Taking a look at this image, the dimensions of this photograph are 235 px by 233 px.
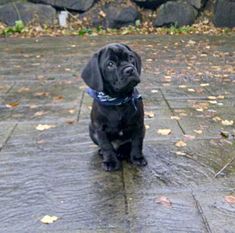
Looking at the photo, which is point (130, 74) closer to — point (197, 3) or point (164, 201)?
point (164, 201)

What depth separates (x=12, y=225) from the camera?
3209 millimetres

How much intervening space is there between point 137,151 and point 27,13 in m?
9.94

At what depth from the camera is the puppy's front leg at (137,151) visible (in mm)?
4031

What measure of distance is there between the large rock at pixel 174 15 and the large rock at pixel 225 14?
68 centimetres

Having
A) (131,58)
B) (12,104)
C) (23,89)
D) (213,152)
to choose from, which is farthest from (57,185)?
(23,89)

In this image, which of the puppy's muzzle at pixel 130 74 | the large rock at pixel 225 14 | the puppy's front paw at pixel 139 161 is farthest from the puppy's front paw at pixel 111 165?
the large rock at pixel 225 14

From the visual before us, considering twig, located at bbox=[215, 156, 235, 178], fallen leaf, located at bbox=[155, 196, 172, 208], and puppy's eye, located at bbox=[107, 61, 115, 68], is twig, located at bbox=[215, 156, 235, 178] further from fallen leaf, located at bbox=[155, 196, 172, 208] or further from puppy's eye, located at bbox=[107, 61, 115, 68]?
puppy's eye, located at bbox=[107, 61, 115, 68]

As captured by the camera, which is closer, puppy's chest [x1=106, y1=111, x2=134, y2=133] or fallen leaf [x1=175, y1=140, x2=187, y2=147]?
puppy's chest [x1=106, y1=111, x2=134, y2=133]

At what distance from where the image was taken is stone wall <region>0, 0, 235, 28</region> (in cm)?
1286

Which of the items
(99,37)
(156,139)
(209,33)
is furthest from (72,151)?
(209,33)

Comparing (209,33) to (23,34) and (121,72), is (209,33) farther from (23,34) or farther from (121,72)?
(121,72)

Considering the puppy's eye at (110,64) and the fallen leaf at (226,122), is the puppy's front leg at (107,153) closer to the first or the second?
the puppy's eye at (110,64)

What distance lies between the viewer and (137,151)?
13.3 feet

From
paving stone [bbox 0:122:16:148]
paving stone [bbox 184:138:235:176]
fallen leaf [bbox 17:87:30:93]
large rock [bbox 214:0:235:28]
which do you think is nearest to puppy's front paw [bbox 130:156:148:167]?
paving stone [bbox 184:138:235:176]
